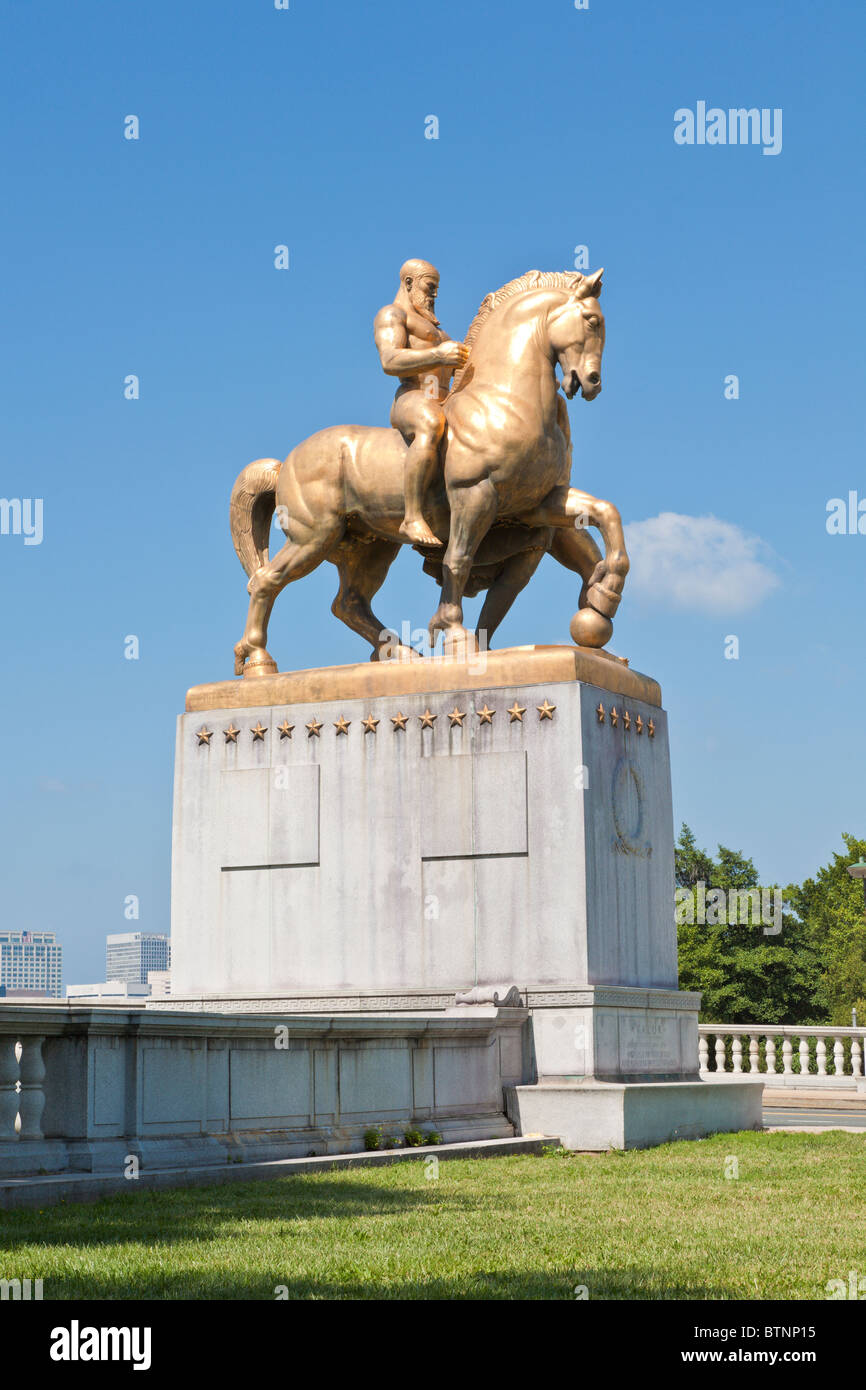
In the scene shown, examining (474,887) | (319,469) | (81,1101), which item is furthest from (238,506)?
(81,1101)

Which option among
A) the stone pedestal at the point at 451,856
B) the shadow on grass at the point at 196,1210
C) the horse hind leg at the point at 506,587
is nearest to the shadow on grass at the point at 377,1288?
the shadow on grass at the point at 196,1210

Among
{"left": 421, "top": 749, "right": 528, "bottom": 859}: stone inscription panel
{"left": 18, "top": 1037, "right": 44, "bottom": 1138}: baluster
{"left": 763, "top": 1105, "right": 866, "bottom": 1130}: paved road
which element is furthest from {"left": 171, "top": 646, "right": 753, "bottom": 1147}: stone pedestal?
{"left": 18, "top": 1037, "right": 44, "bottom": 1138}: baluster

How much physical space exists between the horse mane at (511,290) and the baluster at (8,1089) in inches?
395

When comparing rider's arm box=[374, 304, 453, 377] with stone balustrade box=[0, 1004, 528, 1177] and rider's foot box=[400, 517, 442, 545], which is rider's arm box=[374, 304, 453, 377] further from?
stone balustrade box=[0, 1004, 528, 1177]

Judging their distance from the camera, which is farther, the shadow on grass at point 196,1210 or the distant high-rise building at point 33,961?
the distant high-rise building at point 33,961

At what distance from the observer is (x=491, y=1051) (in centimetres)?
1602

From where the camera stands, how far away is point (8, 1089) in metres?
10.8

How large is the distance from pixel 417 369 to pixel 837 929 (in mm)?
65461

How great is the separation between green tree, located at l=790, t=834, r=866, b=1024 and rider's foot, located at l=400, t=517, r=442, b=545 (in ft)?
185

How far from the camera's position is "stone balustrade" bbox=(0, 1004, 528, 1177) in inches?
433

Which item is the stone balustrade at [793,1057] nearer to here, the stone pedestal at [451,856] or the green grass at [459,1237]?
Answer: the stone pedestal at [451,856]

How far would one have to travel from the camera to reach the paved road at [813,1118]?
20.3 metres

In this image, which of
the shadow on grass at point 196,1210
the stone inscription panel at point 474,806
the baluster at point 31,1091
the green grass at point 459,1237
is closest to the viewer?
the green grass at point 459,1237
